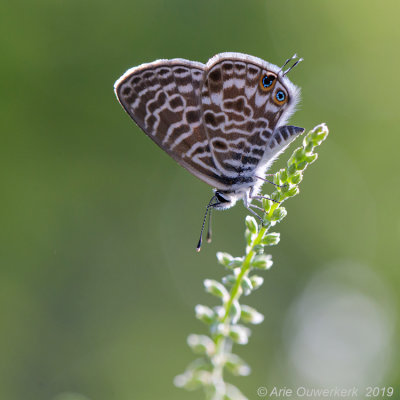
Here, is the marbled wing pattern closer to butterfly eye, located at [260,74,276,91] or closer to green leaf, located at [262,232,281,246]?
butterfly eye, located at [260,74,276,91]

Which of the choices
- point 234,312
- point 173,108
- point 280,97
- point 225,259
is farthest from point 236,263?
point 280,97

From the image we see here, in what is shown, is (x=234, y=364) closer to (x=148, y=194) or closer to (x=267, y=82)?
(x=267, y=82)

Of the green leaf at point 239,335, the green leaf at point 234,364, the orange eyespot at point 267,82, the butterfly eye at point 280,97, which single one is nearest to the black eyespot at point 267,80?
the orange eyespot at point 267,82

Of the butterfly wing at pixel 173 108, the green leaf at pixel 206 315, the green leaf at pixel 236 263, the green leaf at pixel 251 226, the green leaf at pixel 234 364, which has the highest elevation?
the butterfly wing at pixel 173 108

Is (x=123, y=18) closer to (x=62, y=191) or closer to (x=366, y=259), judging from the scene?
(x=62, y=191)

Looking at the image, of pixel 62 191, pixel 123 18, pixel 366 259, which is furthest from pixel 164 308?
pixel 123 18

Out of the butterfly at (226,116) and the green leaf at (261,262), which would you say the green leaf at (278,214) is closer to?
the green leaf at (261,262)
